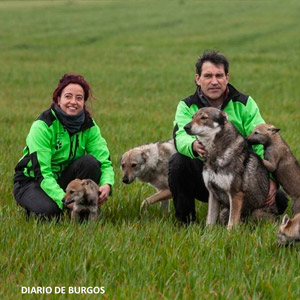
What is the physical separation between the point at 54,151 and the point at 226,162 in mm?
1972

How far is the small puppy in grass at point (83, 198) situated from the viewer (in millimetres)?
6496

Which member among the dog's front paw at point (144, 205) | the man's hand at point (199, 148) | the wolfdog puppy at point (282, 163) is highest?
the man's hand at point (199, 148)

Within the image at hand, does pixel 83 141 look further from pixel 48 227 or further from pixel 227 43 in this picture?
pixel 227 43

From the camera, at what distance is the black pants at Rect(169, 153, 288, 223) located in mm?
6922

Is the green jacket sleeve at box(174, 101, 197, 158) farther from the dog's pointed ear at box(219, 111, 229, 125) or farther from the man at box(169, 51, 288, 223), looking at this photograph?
the dog's pointed ear at box(219, 111, 229, 125)

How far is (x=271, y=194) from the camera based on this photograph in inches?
271

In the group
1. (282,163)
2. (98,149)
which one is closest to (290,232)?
(282,163)

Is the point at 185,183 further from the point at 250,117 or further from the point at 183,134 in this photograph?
the point at 250,117

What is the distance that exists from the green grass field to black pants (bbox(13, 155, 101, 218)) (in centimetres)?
19

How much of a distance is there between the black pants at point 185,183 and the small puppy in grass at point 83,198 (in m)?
0.93

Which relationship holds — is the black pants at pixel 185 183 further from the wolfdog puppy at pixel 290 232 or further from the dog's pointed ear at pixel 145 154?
the wolfdog puppy at pixel 290 232

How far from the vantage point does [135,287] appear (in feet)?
15.0

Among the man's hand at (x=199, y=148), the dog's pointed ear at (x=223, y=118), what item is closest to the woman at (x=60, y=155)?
the man's hand at (x=199, y=148)

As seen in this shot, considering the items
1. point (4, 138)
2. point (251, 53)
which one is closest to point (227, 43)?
point (251, 53)
